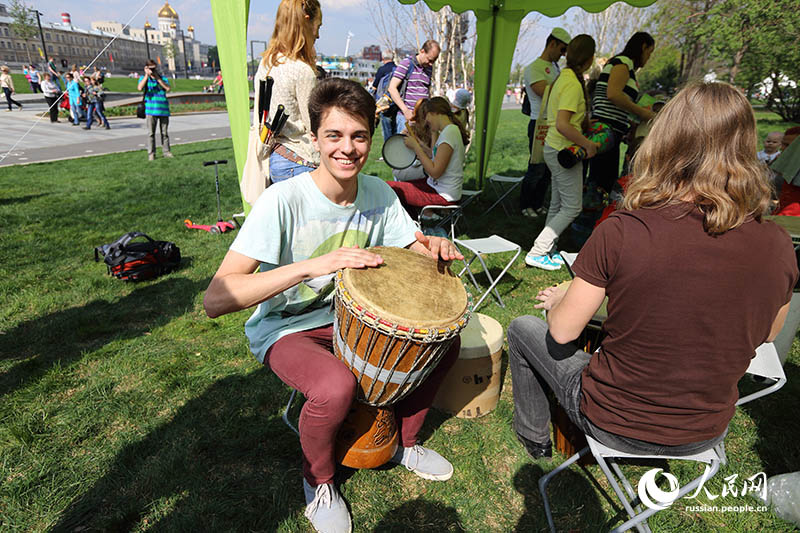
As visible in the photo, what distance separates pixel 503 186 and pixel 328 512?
22.4 feet

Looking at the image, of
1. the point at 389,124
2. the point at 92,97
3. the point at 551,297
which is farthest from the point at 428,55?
the point at 92,97

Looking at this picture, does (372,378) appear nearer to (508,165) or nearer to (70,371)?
A: (70,371)

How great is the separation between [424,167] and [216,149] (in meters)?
9.49

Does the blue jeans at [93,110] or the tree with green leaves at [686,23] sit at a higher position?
the tree with green leaves at [686,23]

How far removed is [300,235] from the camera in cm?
192

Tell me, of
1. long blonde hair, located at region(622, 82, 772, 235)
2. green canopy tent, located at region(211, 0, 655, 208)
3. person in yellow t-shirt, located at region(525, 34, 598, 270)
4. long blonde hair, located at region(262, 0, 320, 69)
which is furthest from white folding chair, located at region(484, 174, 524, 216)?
long blonde hair, located at region(622, 82, 772, 235)


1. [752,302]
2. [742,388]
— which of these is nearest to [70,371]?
[752,302]

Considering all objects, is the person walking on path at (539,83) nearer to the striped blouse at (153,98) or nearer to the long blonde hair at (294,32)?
the long blonde hair at (294,32)

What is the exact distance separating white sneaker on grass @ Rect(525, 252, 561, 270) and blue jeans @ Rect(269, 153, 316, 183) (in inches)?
99.8

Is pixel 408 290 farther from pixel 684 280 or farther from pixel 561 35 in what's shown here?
pixel 561 35

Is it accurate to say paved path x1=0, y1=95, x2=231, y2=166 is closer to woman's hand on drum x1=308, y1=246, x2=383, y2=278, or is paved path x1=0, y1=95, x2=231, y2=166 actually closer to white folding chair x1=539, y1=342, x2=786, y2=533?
woman's hand on drum x1=308, y1=246, x2=383, y2=278

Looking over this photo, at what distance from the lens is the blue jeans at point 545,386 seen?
5.31 ft

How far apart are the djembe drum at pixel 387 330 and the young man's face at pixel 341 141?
1.25 feet

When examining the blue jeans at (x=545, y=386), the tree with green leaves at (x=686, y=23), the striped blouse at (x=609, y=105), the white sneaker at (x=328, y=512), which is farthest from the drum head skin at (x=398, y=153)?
the tree with green leaves at (x=686, y=23)
